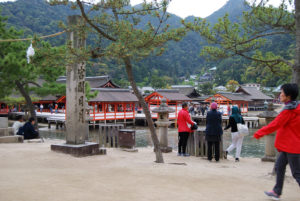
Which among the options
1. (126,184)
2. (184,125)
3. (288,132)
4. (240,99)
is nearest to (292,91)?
(288,132)

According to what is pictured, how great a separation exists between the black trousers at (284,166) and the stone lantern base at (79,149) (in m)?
3.93

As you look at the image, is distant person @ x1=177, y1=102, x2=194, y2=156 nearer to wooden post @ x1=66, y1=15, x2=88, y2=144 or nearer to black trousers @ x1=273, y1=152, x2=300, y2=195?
wooden post @ x1=66, y1=15, x2=88, y2=144

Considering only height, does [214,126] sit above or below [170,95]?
below

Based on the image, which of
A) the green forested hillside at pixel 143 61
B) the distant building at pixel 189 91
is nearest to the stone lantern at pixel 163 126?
the distant building at pixel 189 91

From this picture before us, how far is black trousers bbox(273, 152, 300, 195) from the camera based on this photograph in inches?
117

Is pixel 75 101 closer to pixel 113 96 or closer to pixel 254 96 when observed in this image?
pixel 113 96

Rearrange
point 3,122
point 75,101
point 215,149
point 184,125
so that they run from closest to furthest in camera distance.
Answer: point 75,101 → point 215,149 → point 184,125 → point 3,122

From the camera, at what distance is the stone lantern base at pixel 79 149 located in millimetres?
5840

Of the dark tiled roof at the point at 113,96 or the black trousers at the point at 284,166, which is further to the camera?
the dark tiled roof at the point at 113,96

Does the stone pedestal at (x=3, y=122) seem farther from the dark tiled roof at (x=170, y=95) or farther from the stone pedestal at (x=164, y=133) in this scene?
the dark tiled roof at (x=170, y=95)

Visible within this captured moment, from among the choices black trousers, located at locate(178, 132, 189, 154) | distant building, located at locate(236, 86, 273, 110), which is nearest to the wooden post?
black trousers, located at locate(178, 132, 189, 154)

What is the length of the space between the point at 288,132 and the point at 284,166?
0.40m

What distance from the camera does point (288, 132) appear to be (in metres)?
3.02

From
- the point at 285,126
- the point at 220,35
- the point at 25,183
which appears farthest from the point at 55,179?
the point at 220,35
